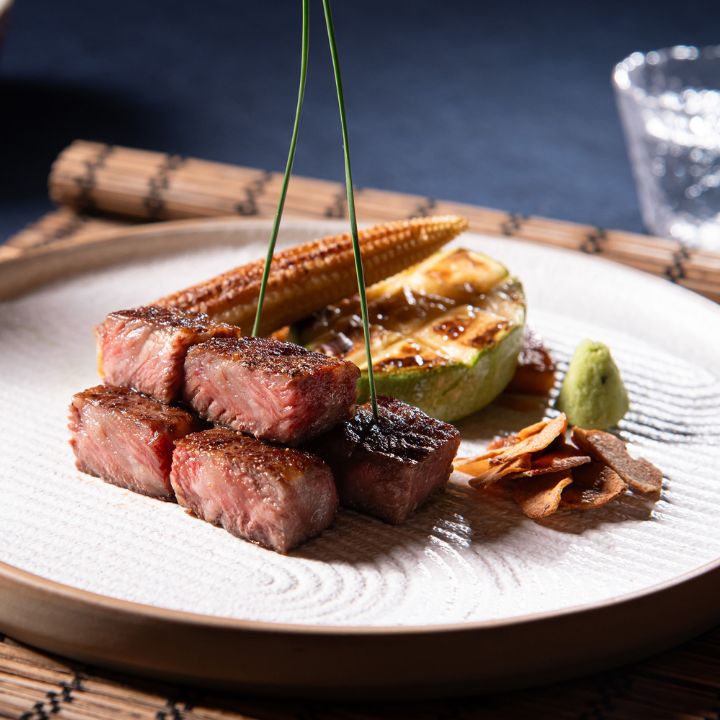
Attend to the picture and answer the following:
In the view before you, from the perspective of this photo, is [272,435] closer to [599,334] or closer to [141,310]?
[141,310]

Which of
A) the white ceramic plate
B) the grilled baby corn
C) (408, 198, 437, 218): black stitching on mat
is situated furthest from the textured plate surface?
(408, 198, 437, 218): black stitching on mat

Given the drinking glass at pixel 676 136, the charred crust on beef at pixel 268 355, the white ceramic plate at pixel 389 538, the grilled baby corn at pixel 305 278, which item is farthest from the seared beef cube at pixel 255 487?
the drinking glass at pixel 676 136

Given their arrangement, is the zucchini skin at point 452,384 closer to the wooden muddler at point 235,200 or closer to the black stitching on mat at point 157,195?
the wooden muddler at point 235,200

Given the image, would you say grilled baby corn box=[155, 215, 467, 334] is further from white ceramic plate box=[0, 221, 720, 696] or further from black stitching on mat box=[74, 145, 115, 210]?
black stitching on mat box=[74, 145, 115, 210]

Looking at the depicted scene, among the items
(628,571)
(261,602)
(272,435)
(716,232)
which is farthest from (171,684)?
(716,232)

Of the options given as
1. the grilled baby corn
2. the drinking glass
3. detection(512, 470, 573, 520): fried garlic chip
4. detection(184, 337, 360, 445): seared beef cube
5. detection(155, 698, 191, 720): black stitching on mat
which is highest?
the drinking glass

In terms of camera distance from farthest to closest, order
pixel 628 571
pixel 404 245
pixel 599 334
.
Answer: pixel 599 334 → pixel 404 245 → pixel 628 571

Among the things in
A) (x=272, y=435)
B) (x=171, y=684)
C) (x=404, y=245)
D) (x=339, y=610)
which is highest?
(x=404, y=245)

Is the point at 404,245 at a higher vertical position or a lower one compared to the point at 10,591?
higher
